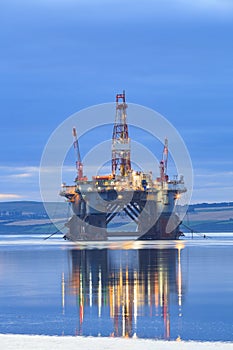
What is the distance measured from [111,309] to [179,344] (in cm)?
778

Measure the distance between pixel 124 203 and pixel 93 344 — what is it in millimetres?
102236

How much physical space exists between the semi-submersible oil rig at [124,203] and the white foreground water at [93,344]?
99.6 m

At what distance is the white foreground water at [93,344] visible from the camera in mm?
21188

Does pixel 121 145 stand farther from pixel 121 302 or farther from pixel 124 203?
pixel 121 302

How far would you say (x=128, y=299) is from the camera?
32000 millimetres

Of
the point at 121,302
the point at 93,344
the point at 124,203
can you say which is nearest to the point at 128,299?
the point at 121,302

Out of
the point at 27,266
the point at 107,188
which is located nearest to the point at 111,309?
the point at 27,266

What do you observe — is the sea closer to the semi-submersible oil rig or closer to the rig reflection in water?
the rig reflection in water

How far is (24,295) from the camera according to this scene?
35188 millimetres

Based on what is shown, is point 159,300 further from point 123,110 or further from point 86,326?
point 123,110

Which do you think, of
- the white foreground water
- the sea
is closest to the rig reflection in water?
the sea

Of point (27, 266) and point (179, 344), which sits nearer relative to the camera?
point (179, 344)

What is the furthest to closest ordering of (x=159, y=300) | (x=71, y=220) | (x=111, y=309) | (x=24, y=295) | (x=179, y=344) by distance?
(x=71, y=220) < (x=24, y=295) < (x=159, y=300) < (x=111, y=309) < (x=179, y=344)

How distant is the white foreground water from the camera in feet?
69.5
